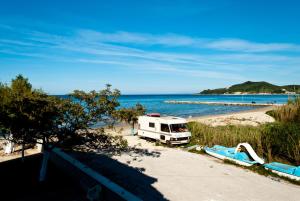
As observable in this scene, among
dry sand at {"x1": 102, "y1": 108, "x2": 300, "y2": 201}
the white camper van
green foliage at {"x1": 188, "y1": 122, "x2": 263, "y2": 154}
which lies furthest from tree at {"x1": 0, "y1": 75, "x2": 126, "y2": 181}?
green foliage at {"x1": 188, "y1": 122, "x2": 263, "y2": 154}

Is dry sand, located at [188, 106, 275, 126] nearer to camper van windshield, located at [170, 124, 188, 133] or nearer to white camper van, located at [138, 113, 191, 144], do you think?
camper van windshield, located at [170, 124, 188, 133]

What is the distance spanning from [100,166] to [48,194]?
4.31 meters

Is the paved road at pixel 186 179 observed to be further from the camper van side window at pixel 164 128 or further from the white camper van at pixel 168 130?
the camper van side window at pixel 164 128

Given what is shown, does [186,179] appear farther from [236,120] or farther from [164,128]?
[236,120]

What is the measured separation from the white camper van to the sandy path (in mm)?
2963

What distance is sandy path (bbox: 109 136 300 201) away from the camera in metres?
9.78

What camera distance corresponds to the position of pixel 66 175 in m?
10.5

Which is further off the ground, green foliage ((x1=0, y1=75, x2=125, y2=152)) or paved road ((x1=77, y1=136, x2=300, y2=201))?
green foliage ((x1=0, y1=75, x2=125, y2=152))

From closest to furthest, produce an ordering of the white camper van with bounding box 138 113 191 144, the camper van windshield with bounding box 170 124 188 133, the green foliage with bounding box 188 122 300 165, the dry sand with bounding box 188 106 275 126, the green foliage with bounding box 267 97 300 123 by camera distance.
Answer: the green foliage with bounding box 188 122 300 165 → the green foliage with bounding box 267 97 300 123 → the white camper van with bounding box 138 113 191 144 → the camper van windshield with bounding box 170 124 188 133 → the dry sand with bounding box 188 106 275 126

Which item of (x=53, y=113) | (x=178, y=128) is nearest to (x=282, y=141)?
(x=178, y=128)

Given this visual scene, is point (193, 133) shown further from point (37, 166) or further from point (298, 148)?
point (37, 166)

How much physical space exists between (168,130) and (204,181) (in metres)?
8.26

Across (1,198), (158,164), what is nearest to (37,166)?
(1,198)

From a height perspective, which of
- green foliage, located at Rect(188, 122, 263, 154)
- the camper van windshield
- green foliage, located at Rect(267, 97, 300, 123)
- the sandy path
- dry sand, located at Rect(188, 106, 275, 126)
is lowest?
dry sand, located at Rect(188, 106, 275, 126)
